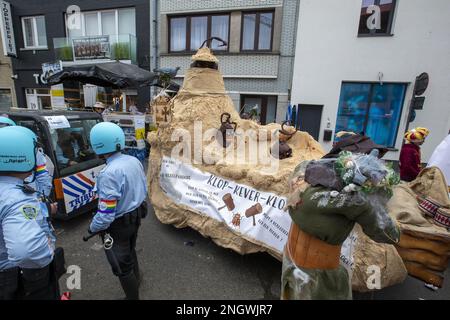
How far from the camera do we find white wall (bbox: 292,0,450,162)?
7656mm

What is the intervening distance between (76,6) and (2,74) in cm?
582

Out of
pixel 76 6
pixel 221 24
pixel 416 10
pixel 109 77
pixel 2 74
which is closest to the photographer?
pixel 109 77

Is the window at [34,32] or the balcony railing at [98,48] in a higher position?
the window at [34,32]

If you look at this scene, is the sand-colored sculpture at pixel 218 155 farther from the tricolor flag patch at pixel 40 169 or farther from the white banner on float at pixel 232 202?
the tricolor flag patch at pixel 40 169

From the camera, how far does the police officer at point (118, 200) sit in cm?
208

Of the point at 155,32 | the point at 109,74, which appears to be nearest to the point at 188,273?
the point at 109,74

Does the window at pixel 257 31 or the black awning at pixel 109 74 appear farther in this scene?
the window at pixel 257 31

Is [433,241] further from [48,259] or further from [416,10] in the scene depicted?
[416,10]

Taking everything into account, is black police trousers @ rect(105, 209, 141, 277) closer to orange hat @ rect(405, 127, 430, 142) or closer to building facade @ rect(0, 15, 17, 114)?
orange hat @ rect(405, 127, 430, 142)

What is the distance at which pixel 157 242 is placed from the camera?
3.59m

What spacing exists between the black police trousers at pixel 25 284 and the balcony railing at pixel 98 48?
11.3 metres

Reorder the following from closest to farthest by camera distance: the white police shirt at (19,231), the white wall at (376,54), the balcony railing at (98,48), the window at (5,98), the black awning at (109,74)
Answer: the white police shirt at (19,231), the black awning at (109,74), the white wall at (376,54), the balcony railing at (98,48), the window at (5,98)

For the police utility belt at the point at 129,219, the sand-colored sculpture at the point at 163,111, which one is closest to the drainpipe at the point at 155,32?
the sand-colored sculpture at the point at 163,111

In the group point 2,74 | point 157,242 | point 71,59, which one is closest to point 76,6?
point 71,59
